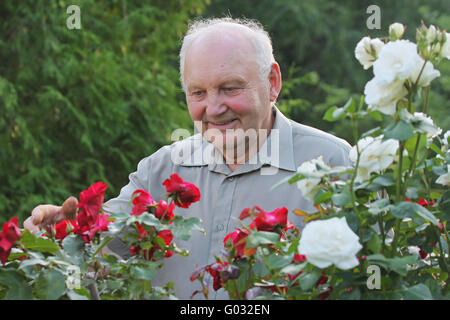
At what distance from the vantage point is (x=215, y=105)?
76.9 inches

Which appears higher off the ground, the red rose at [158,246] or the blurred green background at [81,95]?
the blurred green background at [81,95]

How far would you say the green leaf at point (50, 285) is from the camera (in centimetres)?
103

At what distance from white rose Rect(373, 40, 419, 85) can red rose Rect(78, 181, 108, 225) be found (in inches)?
22.3

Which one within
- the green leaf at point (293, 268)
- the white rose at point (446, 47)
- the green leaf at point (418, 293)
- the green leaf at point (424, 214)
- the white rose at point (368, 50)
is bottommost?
the green leaf at point (418, 293)

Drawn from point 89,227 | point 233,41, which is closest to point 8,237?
point 89,227

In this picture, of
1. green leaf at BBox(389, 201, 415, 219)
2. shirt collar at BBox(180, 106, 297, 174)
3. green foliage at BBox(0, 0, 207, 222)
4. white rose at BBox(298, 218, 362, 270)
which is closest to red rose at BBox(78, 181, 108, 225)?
white rose at BBox(298, 218, 362, 270)

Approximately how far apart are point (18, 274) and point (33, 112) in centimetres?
379

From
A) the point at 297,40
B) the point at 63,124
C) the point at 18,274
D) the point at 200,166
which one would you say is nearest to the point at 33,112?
the point at 63,124

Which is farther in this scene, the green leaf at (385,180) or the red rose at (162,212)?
the red rose at (162,212)

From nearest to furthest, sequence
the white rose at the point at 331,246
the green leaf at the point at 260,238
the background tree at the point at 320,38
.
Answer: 1. the white rose at the point at 331,246
2. the green leaf at the point at 260,238
3. the background tree at the point at 320,38

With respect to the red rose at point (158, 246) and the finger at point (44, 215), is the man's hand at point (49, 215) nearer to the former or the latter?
the finger at point (44, 215)

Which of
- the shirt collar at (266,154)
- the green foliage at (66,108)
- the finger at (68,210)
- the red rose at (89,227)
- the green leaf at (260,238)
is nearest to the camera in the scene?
the green leaf at (260,238)

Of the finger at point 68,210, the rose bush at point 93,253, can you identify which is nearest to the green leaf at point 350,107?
the rose bush at point 93,253

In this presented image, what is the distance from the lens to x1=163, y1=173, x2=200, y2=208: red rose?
1242 mm
